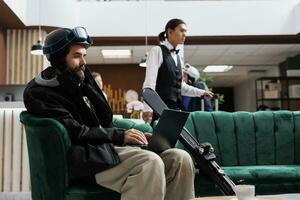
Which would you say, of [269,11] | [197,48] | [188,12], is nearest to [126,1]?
[188,12]

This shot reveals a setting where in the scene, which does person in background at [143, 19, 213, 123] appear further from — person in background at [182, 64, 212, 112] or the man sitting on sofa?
person in background at [182, 64, 212, 112]

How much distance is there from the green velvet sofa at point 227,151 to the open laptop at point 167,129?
33 cm

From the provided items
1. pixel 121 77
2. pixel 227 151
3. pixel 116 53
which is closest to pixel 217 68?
pixel 121 77

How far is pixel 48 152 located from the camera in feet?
6.81

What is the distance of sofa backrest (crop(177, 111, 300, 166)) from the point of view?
323cm

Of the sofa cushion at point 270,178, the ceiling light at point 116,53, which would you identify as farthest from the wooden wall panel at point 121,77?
the sofa cushion at point 270,178

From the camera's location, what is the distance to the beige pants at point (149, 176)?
1.90 metres

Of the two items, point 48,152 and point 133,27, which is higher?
point 133,27

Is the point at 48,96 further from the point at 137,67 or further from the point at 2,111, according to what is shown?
the point at 137,67

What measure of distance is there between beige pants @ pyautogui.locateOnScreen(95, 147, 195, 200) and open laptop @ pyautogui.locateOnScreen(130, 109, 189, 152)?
0.06 metres

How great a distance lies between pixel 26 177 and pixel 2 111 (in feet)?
2.19

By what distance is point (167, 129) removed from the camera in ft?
6.83

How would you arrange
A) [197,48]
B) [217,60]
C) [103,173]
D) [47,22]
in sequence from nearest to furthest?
[103,173] < [47,22] < [197,48] < [217,60]

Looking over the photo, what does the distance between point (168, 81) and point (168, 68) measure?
0.11 meters
